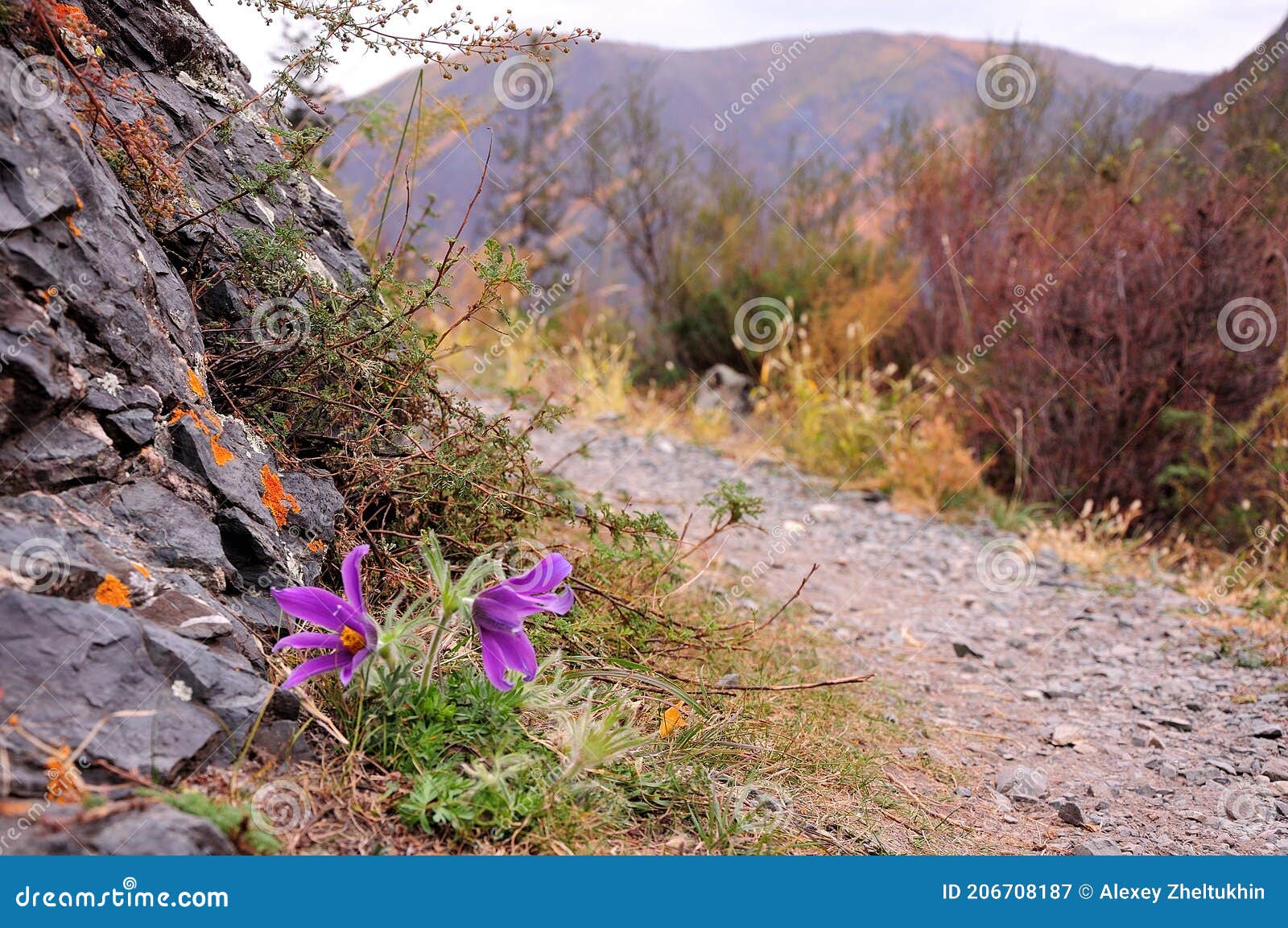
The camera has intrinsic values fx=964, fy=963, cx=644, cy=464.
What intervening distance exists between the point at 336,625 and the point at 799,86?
2277 centimetres

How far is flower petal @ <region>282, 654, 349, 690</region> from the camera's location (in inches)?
69.8

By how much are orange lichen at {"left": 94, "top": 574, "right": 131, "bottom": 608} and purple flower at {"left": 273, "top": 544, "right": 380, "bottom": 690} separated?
26 centimetres

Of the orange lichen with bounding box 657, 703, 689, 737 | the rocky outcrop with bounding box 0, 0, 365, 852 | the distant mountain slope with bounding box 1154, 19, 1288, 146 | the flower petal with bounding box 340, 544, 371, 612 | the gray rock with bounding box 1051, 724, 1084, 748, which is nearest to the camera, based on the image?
the rocky outcrop with bounding box 0, 0, 365, 852

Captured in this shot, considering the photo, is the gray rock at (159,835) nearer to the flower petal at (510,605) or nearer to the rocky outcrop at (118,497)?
the rocky outcrop at (118,497)

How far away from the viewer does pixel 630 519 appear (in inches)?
117

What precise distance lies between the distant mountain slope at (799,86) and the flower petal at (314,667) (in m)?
8.55

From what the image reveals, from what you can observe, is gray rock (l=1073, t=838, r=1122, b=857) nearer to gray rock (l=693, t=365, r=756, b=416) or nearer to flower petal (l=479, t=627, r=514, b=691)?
flower petal (l=479, t=627, r=514, b=691)

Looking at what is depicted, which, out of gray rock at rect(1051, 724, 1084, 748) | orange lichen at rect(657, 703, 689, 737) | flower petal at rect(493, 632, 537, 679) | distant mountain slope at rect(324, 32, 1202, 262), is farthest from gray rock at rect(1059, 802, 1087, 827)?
distant mountain slope at rect(324, 32, 1202, 262)

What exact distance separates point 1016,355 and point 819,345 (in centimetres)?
237

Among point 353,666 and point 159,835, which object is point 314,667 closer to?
point 353,666

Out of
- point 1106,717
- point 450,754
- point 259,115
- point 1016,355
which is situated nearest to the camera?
point 450,754

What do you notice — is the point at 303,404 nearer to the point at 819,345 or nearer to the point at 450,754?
the point at 450,754

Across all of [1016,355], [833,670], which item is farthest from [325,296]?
[1016,355]

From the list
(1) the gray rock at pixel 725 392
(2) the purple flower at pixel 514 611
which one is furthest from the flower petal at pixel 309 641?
(1) the gray rock at pixel 725 392
